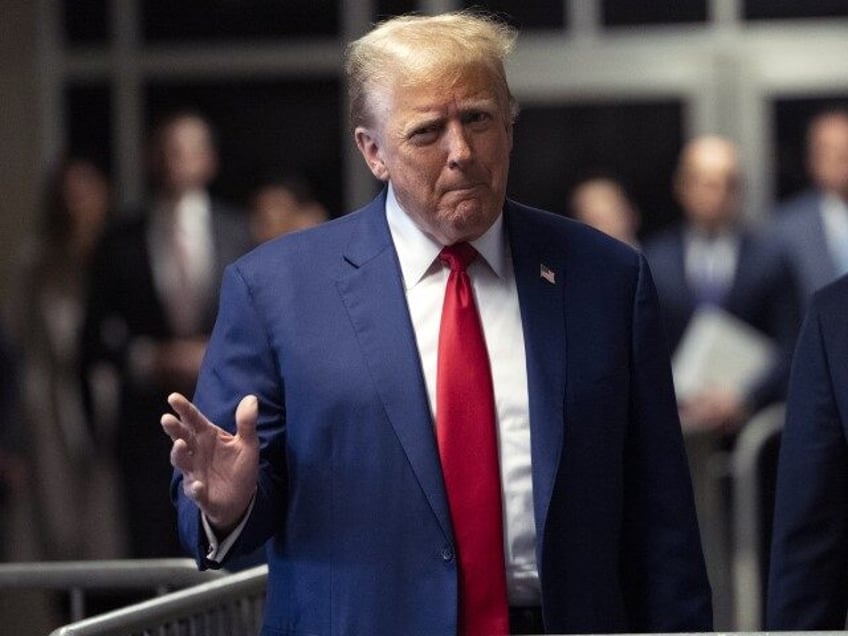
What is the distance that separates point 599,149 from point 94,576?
771 centimetres

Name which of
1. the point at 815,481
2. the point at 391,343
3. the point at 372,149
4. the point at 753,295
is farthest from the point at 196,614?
the point at 753,295

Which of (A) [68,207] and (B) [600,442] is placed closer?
(B) [600,442]

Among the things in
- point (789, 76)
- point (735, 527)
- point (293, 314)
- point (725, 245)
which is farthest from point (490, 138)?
point (789, 76)

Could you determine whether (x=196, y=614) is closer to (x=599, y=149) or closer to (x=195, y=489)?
(x=195, y=489)

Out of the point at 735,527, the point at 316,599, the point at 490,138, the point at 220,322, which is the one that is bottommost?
the point at 735,527

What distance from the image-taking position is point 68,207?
9.88 metres

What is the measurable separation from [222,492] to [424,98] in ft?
2.41

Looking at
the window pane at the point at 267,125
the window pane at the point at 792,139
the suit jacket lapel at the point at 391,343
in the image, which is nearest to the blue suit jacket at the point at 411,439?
the suit jacket lapel at the point at 391,343

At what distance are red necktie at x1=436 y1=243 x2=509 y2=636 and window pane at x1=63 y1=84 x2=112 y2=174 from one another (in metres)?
8.38

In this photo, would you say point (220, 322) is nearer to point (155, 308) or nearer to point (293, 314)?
point (293, 314)

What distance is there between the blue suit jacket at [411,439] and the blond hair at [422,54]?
24cm

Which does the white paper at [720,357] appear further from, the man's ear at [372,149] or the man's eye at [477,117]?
the man's eye at [477,117]

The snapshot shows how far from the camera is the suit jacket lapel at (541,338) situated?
3740 millimetres

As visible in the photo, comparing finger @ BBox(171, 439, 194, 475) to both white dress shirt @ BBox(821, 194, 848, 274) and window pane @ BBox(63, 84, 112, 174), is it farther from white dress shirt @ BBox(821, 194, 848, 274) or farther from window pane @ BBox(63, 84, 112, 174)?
window pane @ BBox(63, 84, 112, 174)
